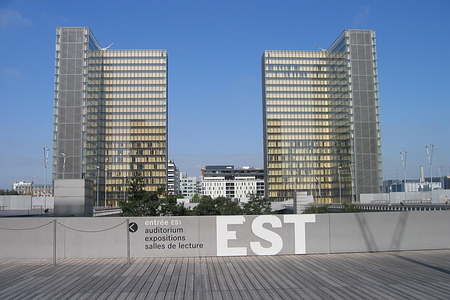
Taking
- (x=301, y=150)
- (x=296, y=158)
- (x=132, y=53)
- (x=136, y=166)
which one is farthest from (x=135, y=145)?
(x=301, y=150)

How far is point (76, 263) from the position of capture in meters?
15.4

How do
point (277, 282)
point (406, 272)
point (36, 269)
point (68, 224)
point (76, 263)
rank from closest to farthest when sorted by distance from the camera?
point (277, 282), point (406, 272), point (36, 269), point (76, 263), point (68, 224)

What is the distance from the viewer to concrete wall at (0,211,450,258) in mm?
16328

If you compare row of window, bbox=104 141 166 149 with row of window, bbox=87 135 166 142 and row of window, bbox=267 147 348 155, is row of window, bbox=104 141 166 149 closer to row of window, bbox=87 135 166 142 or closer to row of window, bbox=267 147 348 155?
row of window, bbox=87 135 166 142

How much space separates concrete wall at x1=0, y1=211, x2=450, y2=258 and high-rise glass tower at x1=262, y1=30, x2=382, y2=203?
11757 cm

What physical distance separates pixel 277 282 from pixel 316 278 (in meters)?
1.26

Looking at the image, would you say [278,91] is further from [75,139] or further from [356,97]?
[75,139]

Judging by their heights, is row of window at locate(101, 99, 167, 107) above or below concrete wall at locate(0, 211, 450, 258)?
above

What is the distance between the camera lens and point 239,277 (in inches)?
496

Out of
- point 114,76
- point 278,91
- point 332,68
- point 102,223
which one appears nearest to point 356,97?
point 332,68

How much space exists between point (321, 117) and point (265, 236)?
452ft

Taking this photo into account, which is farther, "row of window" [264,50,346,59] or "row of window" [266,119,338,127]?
"row of window" [264,50,346,59]

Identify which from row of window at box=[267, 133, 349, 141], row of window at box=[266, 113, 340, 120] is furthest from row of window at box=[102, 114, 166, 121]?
row of window at box=[267, 133, 349, 141]

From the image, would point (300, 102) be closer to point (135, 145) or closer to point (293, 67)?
point (293, 67)
